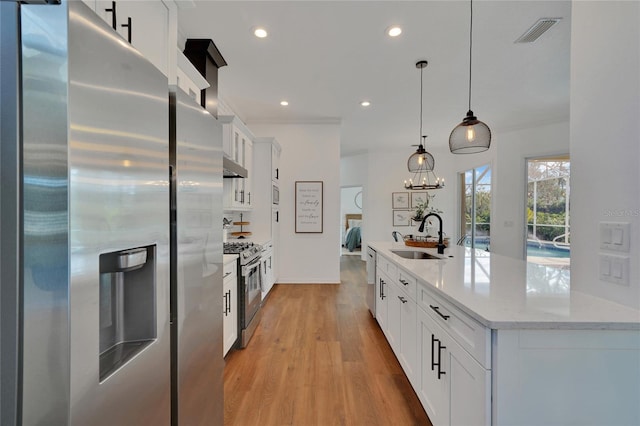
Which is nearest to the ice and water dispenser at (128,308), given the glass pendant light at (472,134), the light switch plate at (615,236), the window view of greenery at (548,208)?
the light switch plate at (615,236)

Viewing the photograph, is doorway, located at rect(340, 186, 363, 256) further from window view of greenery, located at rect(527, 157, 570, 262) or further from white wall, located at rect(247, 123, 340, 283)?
window view of greenery, located at rect(527, 157, 570, 262)

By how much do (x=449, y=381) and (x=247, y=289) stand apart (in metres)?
1.93

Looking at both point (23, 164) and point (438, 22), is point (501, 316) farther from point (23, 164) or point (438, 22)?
point (438, 22)

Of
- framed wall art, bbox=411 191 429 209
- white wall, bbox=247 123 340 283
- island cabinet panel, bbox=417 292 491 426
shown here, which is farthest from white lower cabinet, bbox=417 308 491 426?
framed wall art, bbox=411 191 429 209

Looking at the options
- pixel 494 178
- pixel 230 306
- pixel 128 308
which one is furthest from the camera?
pixel 494 178

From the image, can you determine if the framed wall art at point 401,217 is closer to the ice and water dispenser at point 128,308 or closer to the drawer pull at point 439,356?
the drawer pull at point 439,356

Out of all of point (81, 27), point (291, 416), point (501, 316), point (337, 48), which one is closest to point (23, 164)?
point (81, 27)

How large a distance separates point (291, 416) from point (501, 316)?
1.45 metres

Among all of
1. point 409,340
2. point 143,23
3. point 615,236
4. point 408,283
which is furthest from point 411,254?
point 143,23

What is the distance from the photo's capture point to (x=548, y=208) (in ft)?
17.6

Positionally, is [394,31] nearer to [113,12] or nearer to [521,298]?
[113,12]

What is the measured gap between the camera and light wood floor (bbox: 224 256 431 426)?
1797 mm

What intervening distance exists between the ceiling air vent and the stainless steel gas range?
11.2 feet

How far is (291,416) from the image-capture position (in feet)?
5.87
